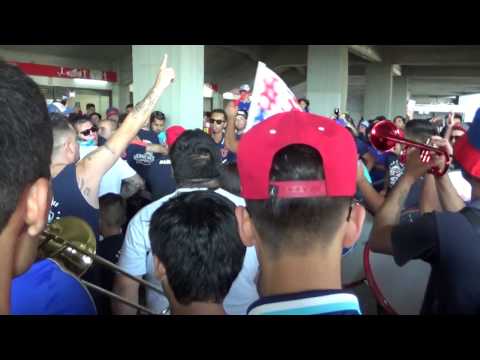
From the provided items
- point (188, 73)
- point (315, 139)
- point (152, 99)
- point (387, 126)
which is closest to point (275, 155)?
point (315, 139)

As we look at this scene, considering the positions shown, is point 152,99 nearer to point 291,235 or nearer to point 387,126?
point 387,126

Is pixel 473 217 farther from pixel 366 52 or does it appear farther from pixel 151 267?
pixel 366 52

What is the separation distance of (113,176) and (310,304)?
11.7 ft

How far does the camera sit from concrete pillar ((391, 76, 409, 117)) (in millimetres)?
36625

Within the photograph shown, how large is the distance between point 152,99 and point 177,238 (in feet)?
4.54

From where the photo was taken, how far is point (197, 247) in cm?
176

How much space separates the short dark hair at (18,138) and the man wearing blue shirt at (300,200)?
1.87 ft

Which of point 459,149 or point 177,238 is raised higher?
point 459,149

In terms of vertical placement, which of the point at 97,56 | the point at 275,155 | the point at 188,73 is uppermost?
the point at 97,56

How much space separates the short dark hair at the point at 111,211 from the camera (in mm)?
3568

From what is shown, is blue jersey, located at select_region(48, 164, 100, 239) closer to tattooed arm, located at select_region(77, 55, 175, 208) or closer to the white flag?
tattooed arm, located at select_region(77, 55, 175, 208)

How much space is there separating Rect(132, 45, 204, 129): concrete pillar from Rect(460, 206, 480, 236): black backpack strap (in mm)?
7776

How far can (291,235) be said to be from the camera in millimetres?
1301
